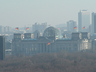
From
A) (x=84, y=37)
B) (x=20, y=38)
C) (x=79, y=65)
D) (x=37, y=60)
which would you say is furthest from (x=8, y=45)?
(x=79, y=65)

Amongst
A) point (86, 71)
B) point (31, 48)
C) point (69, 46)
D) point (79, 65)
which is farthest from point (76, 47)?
point (86, 71)

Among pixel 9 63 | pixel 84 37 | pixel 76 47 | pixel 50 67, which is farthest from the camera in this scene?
pixel 84 37

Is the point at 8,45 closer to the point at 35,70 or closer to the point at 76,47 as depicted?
the point at 76,47

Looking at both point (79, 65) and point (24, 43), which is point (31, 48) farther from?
point (79, 65)

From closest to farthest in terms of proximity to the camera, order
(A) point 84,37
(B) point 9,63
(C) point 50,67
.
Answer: (C) point 50,67 → (B) point 9,63 → (A) point 84,37

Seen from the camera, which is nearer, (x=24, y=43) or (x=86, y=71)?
(x=86, y=71)

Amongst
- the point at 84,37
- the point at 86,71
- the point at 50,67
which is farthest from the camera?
the point at 84,37
